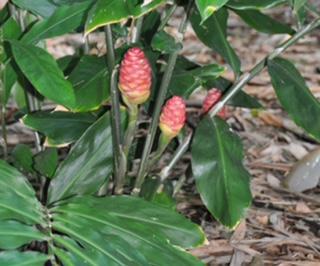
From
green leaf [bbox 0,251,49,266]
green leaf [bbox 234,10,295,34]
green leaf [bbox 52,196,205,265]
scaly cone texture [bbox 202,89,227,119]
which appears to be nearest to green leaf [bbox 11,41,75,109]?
green leaf [bbox 52,196,205,265]

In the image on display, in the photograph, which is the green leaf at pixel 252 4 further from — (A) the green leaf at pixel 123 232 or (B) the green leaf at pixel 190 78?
(A) the green leaf at pixel 123 232

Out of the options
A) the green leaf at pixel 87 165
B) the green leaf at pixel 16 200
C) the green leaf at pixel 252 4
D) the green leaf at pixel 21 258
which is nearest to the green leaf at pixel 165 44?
the green leaf at pixel 252 4

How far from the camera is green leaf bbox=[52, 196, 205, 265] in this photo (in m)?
1.02

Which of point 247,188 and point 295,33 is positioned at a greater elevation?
point 295,33

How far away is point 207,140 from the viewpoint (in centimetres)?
138

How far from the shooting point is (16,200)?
1.05 m

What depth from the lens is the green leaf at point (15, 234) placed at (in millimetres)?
964

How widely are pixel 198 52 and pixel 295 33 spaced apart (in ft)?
6.87

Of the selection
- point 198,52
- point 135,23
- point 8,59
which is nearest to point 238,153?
point 135,23

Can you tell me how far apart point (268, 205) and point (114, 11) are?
1.08 metres

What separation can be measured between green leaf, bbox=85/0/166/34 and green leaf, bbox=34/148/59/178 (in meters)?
0.47

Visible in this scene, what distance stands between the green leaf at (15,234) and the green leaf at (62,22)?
0.39 meters

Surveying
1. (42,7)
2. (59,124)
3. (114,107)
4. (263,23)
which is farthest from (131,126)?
(263,23)

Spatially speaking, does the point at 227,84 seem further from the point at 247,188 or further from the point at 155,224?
the point at 155,224
